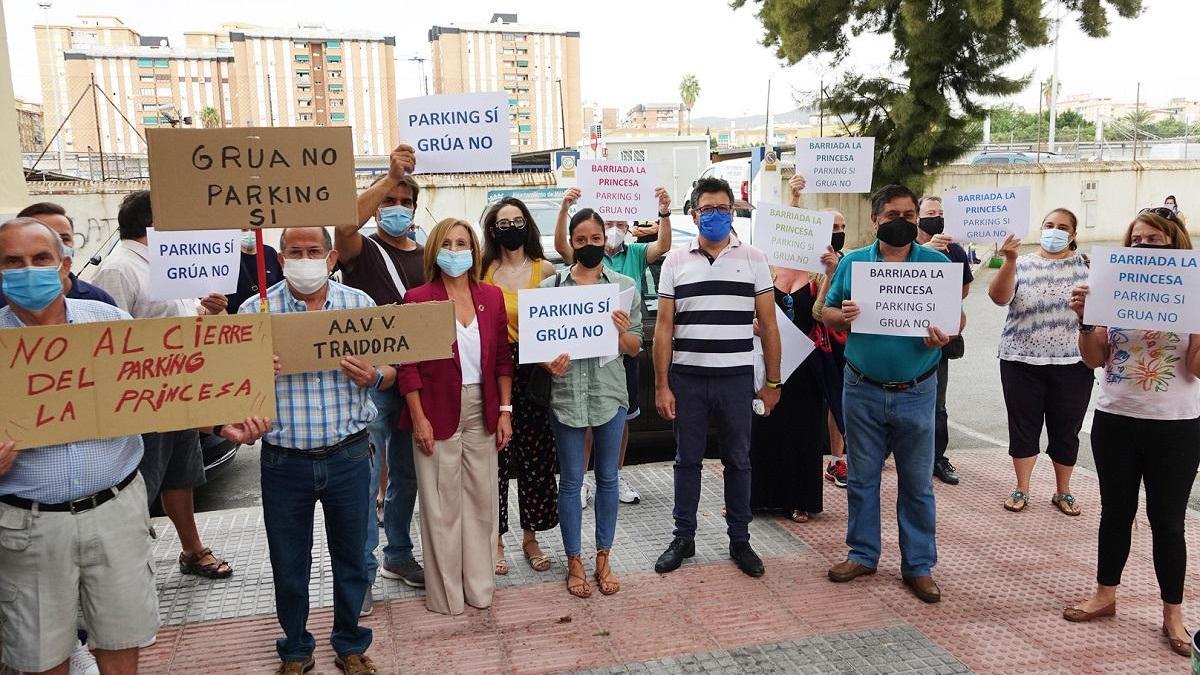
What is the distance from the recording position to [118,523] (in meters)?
3.00

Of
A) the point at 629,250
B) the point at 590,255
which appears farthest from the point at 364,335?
the point at 629,250

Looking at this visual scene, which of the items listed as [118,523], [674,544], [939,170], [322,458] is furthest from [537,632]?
[939,170]

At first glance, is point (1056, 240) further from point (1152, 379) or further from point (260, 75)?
point (260, 75)

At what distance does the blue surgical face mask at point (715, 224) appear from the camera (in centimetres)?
457

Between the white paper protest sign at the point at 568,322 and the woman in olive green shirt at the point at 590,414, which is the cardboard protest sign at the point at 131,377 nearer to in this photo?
the white paper protest sign at the point at 568,322

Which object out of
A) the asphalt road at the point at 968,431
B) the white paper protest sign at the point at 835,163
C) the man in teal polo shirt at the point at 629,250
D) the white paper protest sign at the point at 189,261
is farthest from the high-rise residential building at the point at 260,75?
the man in teal polo shirt at the point at 629,250

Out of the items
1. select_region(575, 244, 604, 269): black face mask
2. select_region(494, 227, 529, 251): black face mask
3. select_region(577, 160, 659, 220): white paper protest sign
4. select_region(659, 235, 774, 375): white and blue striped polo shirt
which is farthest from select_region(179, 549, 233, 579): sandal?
select_region(577, 160, 659, 220): white paper protest sign

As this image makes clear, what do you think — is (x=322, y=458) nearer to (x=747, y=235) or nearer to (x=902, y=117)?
(x=747, y=235)

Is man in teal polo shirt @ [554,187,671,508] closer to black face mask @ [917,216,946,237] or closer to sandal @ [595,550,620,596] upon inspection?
sandal @ [595,550,620,596]

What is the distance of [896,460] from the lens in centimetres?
457

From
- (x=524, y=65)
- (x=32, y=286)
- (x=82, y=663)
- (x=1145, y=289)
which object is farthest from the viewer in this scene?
(x=524, y=65)

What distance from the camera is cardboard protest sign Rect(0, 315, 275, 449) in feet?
9.09

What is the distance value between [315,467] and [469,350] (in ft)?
3.23

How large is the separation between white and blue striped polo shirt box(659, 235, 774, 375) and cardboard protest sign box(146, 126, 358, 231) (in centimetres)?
188
